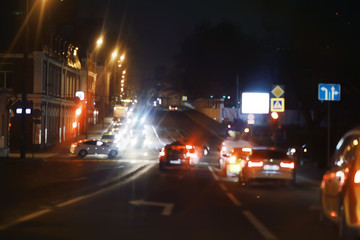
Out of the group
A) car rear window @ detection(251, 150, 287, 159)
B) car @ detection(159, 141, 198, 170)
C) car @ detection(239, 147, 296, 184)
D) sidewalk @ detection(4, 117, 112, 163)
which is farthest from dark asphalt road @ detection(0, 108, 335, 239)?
sidewalk @ detection(4, 117, 112, 163)

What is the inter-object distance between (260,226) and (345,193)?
3.22m

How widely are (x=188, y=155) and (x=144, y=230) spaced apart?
22.5 metres

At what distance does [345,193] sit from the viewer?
9656 mm

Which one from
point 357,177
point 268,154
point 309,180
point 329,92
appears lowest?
point 309,180

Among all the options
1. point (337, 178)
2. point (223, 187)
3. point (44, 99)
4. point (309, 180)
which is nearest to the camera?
point (337, 178)

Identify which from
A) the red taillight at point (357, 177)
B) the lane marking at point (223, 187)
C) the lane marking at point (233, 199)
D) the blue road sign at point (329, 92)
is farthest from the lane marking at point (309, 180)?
the red taillight at point (357, 177)

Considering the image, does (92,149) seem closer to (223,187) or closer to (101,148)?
(101,148)

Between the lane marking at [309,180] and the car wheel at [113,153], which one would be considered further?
the car wheel at [113,153]

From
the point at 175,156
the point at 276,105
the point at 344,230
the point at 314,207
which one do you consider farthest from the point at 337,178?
the point at 175,156

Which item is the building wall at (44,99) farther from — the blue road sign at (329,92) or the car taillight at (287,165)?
the car taillight at (287,165)

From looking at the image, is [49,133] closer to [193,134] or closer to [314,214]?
[193,134]

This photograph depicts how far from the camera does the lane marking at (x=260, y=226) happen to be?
1116 centimetres

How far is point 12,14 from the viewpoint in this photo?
189 feet

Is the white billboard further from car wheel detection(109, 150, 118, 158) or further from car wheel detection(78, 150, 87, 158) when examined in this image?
car wheel detection(78, 150, 87, 158)
